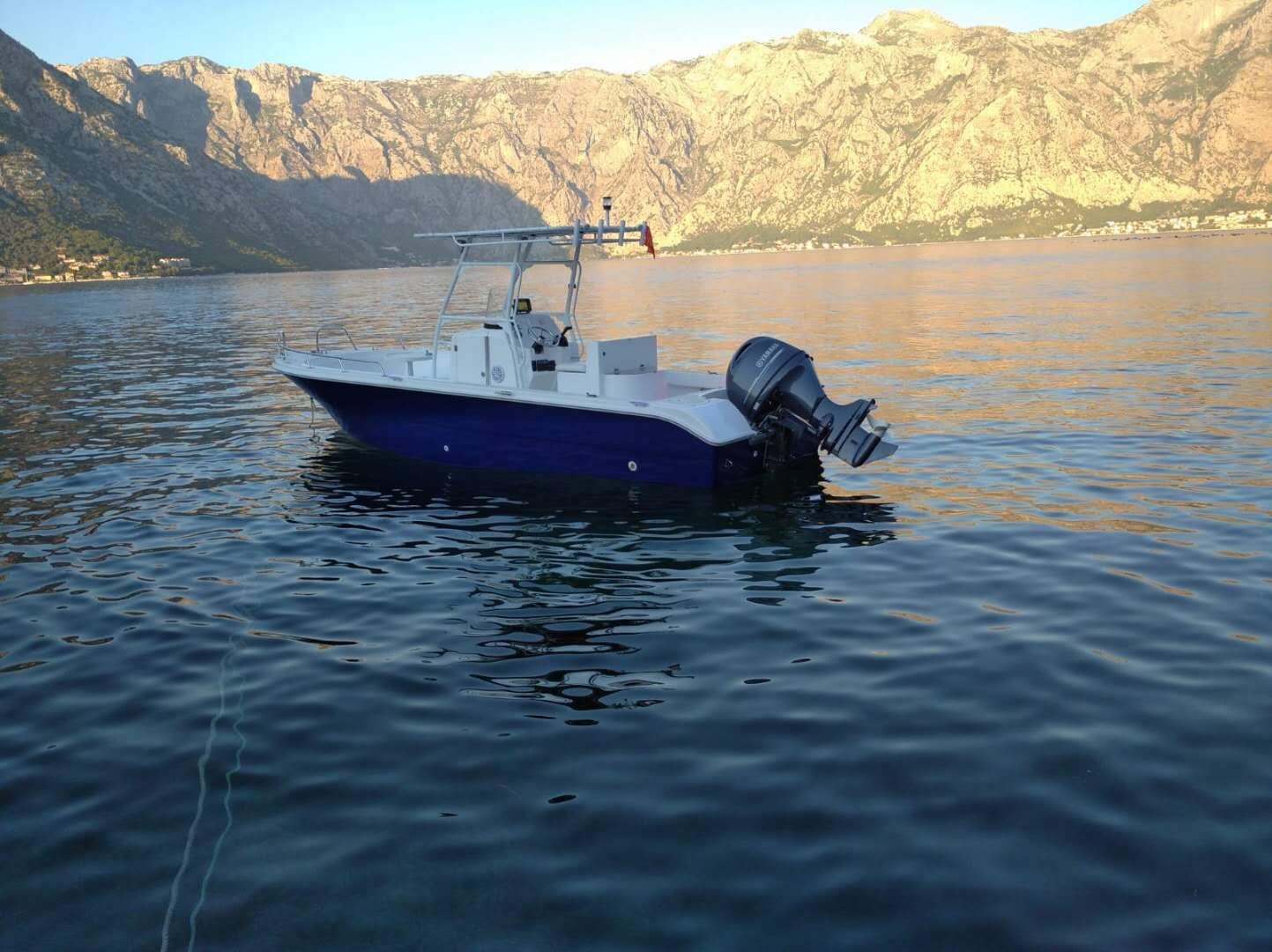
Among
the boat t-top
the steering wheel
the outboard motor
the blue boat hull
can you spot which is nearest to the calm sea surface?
the blue boat hull

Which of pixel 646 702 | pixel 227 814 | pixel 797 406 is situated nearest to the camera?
pixel 227 814

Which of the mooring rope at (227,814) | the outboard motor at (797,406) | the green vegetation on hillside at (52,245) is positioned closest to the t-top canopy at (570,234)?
the outboard motor at (797,406)

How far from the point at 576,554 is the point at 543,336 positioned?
5.41 m

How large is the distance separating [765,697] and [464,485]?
9230mm

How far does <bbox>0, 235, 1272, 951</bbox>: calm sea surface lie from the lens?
210 inches

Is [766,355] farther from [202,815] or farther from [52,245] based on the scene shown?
[52,245]

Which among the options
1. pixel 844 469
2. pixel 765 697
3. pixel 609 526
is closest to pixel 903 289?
→ pixel 844 469

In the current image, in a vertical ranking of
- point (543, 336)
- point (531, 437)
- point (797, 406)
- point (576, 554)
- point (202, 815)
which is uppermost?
point (543, 336)

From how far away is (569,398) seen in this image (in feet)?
49.6

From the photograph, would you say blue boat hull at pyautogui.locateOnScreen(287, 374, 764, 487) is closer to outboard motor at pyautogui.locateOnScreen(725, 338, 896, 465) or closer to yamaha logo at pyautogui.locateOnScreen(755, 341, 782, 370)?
outboard motor at pyautogui.locateOnScreen(725, 338, 896, 465)

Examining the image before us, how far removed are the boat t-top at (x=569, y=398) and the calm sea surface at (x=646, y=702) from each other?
63 cm

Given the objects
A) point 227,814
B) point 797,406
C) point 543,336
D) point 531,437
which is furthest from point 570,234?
Answer: point 227,814

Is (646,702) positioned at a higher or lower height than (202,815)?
higher

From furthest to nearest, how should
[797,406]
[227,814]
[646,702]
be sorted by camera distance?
[797,406] → [646,702] → [227,814]
